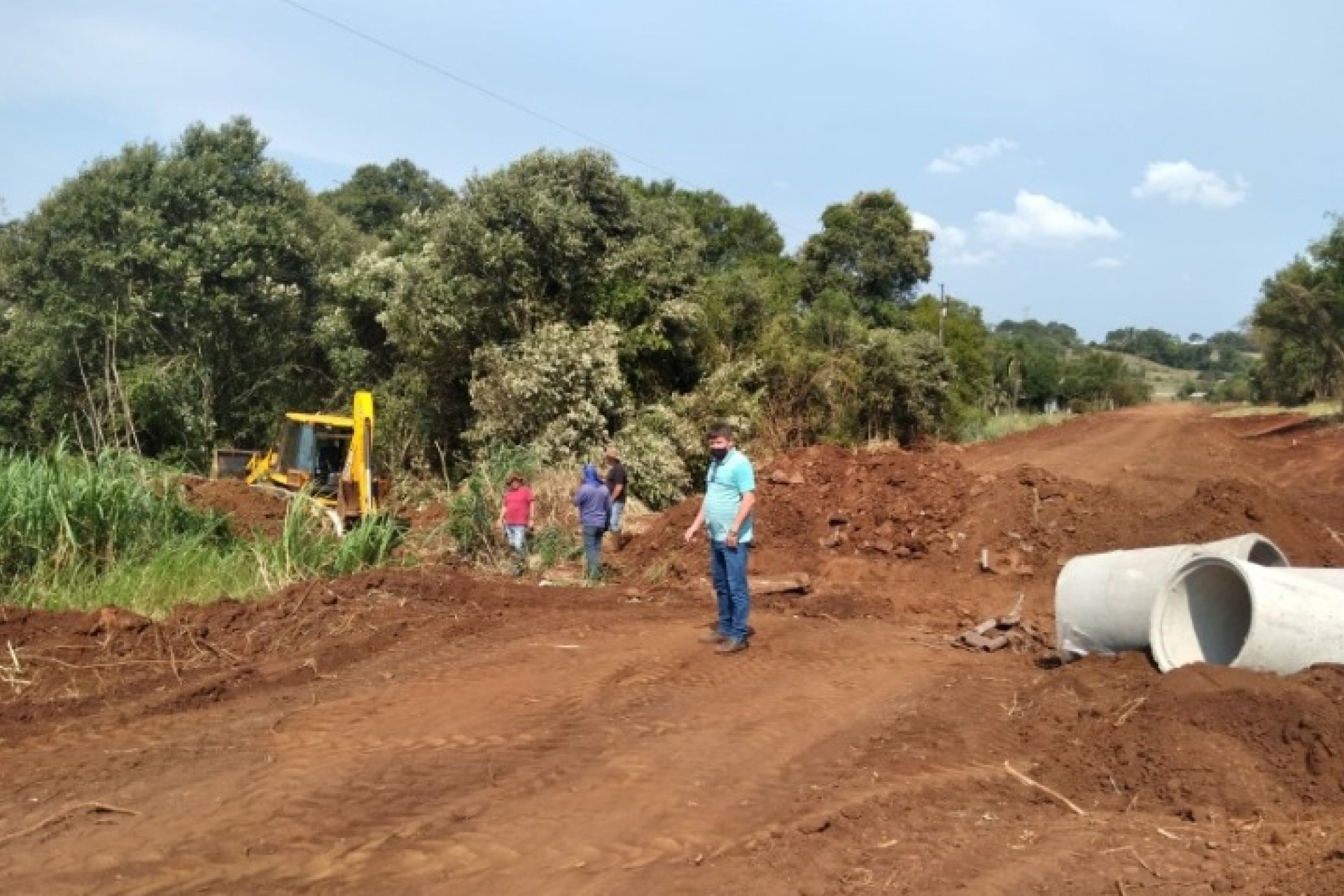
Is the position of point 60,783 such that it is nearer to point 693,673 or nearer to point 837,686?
point 693,673

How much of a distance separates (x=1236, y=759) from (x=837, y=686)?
3024 millimetres

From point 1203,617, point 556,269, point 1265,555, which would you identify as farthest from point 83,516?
point 556,269

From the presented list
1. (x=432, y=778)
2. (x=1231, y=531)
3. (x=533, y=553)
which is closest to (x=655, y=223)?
(x=533, y=553)

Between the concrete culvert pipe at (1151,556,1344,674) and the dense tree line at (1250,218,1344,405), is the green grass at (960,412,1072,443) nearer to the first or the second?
the dense tree line at (1250,218,1344,405)

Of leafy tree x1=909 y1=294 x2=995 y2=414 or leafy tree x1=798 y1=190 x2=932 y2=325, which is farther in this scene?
leafy tree x1=798 y1=190 x2=932 y2=325

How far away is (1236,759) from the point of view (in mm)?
5797

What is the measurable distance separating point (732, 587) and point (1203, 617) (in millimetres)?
3538

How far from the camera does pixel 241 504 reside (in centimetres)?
1603

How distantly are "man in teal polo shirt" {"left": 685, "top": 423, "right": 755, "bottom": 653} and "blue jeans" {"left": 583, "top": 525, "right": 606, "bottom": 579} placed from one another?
4338 millimetres

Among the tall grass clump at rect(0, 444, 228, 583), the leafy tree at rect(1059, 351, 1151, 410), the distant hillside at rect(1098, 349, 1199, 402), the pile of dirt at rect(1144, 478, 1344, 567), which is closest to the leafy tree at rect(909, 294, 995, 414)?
the pile of dirt at rect(1144, 478, 1344, 567)

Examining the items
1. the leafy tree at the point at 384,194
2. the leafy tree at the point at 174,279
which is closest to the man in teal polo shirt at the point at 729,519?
the leafy tree at the point at 174,279

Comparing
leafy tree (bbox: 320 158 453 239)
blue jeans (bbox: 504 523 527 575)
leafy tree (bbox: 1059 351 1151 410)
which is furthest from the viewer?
leafy tree (bbox: 1059 351 1151 410)

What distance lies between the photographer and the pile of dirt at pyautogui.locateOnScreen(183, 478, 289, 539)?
1429 centimetres

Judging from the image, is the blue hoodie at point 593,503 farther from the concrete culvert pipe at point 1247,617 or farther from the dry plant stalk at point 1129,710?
the dry plant stalk at point 1129,710
